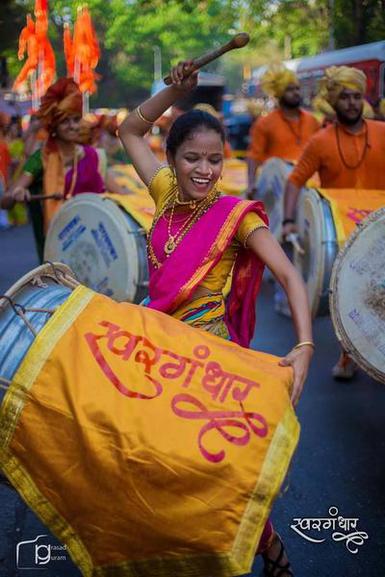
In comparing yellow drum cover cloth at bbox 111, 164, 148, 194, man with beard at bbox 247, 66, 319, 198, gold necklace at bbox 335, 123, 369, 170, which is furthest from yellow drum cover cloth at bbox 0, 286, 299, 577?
yellow drum cover cloth at bbox 111, 164, 148, 194

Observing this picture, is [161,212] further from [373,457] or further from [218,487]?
[373,457]

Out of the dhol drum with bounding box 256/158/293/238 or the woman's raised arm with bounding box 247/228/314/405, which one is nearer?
the woman's raised arm with bounding box 247/228/314/405

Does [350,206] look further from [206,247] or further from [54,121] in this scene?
[206,247]

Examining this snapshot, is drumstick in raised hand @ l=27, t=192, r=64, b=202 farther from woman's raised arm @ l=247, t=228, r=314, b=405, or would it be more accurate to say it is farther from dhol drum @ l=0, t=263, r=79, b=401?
woman's raised arm @ l=247, t=228, r=314, b=405

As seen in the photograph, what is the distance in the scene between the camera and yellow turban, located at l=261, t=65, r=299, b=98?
7864mm

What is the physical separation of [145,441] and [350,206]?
2.88 metres

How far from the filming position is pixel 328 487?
12.0ft

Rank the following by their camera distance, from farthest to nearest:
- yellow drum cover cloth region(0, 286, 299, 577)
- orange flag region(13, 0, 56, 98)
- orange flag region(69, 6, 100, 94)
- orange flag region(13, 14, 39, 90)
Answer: orange flag region(69, 6, 100, 94), orange flag region(13, 14, 39, 90), orange flag region(13, 0, 56, 98), yellow drum cover cloth region(0, 286, 299, 577)

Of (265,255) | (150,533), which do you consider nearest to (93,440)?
(150,533)

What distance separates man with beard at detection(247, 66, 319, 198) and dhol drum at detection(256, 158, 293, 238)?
26 centimetres

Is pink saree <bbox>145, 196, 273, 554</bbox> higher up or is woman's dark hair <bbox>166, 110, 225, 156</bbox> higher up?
woman's dark hair <bbox>166, 110, 225, 156</bbox>

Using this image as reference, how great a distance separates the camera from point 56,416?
81.6 inches

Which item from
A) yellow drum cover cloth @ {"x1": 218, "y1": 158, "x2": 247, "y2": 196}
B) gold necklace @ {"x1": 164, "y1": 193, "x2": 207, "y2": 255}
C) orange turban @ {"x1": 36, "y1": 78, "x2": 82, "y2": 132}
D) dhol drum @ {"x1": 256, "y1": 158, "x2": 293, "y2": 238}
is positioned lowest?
yellow drum cover cloth @ {"x1": 218, "y1": 158, "x2": 247, "y2": 196}
